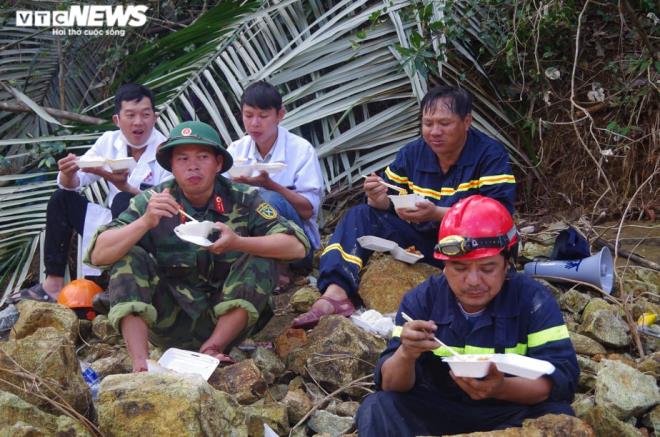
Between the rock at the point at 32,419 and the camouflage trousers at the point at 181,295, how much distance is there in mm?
798

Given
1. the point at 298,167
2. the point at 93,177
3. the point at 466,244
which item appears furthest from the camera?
the point at 93,177

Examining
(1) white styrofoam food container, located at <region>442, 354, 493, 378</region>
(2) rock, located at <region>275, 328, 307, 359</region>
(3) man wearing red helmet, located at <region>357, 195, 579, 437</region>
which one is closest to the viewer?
(1) white styrofoam food container, located at <region>442, 354, 493, 378</region>

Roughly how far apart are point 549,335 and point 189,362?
1.54 metres

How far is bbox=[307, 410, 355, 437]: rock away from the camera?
3443 millimetres

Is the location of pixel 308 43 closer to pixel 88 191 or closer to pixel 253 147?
pixel 253 147

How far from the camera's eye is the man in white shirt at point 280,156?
503 centimetres

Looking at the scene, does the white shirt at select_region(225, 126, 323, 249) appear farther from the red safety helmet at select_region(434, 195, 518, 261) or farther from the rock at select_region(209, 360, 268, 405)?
the red safety helmet at select_region(434, 195, 518, 261)

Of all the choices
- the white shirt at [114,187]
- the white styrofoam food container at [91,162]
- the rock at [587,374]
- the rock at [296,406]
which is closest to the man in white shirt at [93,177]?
the white shirt at [114,187]

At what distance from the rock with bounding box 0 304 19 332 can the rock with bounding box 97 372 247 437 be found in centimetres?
226

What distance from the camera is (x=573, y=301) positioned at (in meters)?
4.57

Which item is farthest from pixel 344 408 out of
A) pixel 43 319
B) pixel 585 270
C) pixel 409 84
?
pixel 409 84

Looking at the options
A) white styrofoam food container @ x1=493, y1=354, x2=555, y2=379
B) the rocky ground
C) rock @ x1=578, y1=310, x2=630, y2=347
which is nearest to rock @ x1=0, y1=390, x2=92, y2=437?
the rocky ground

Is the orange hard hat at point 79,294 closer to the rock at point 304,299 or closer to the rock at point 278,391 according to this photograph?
the rock at point 304,299

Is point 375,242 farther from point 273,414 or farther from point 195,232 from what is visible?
point 273,414
